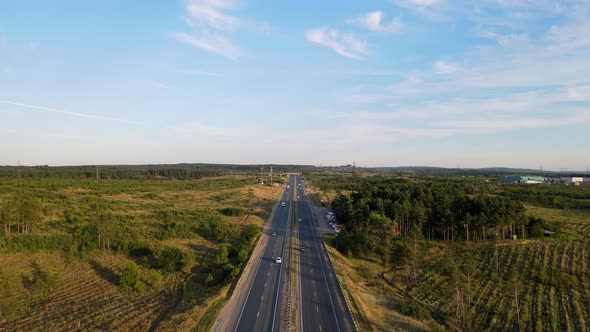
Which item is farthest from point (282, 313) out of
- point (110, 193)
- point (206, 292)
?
point (110, 193)

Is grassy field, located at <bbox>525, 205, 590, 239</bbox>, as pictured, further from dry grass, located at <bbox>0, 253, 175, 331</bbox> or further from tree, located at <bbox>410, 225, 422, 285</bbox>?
dry grass, located at <bbox>0, 253, 175, 331</bbox>

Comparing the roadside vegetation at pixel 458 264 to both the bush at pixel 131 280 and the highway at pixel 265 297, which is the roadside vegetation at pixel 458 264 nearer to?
the highway at pixel 265 297

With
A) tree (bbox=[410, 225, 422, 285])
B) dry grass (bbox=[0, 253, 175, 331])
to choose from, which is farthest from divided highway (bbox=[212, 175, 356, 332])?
tree (bbox=[410, 225, 422, 285])

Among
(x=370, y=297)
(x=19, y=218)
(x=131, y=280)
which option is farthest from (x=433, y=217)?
(x=19, y=218)

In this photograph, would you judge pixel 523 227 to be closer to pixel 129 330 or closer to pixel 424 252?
pixel 424 252

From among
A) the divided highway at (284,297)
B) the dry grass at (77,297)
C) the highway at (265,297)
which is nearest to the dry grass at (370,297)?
the divided highway at (284,297)

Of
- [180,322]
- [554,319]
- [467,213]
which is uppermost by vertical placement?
[467,213]

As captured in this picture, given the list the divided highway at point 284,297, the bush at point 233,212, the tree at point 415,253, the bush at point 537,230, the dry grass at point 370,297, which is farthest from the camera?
the bush at point 233,212

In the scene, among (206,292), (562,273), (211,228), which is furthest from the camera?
(211,228)
